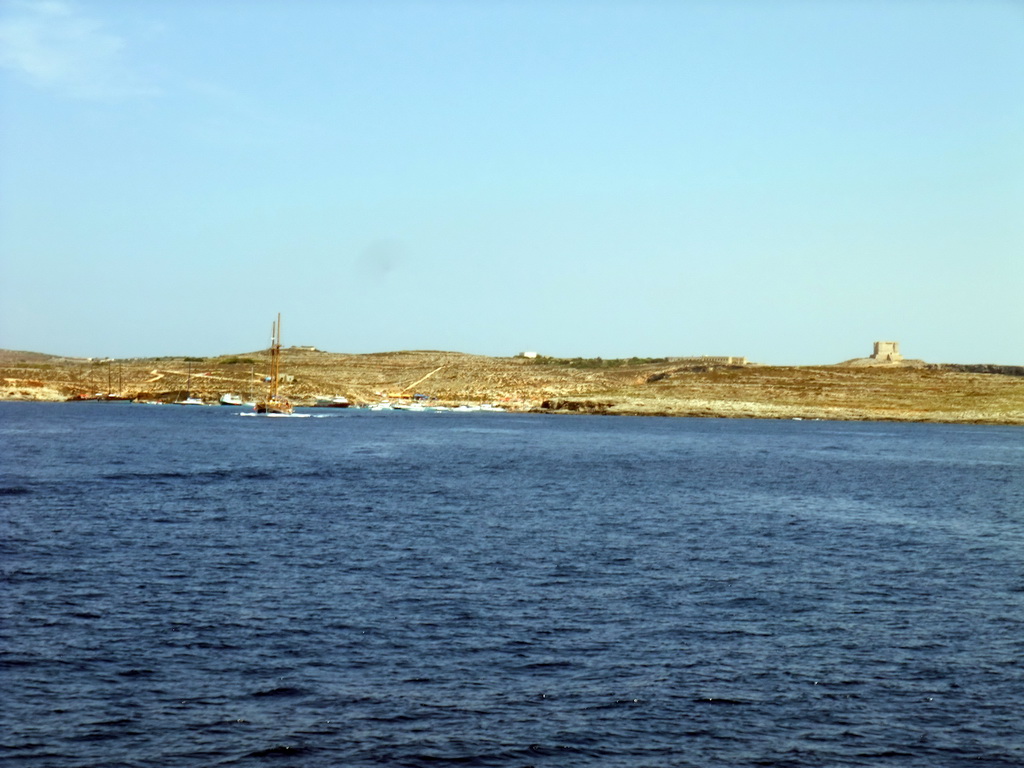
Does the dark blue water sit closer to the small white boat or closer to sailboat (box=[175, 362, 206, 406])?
the small white boat

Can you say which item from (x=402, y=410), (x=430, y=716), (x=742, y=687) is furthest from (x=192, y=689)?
(x=402, y=410)

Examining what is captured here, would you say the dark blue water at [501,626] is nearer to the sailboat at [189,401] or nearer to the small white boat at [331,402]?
the small white boat at [331,402]

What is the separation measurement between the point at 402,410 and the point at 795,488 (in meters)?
130

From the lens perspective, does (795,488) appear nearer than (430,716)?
No

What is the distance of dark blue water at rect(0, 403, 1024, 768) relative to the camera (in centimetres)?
1947

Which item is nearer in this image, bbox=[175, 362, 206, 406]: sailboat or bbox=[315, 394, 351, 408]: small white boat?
bbox=[175, 362, 206, 406]: sailboat

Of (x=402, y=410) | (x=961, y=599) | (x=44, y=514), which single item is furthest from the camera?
(x=402, y=410)

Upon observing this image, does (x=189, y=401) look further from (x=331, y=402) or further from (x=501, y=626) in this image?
(x=501, y=626)

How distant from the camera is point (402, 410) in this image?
19012 centimetres

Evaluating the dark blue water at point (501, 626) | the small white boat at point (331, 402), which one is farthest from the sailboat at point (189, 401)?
the dark blue water at point (501, 626)

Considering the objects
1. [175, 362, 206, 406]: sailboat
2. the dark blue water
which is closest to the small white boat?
[175, 362, 206, 406]: sailboat

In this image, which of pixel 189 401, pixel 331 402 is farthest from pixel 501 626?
pixel 189 401

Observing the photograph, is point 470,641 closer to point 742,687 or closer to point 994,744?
point 742,687

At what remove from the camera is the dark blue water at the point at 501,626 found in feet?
63.9
